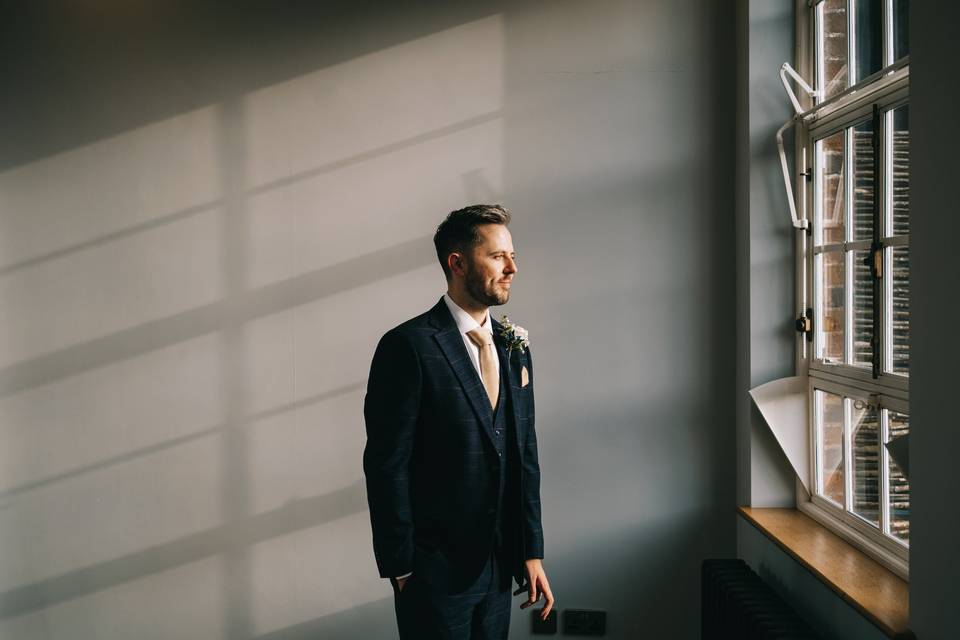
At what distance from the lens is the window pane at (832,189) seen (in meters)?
2.58

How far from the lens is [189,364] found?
10.4 ft

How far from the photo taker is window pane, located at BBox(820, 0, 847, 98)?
2.57m

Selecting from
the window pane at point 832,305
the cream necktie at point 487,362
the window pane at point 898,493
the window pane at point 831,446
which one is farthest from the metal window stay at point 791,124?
the cream necktie at point 487,362

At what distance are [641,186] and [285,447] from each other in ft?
6.10

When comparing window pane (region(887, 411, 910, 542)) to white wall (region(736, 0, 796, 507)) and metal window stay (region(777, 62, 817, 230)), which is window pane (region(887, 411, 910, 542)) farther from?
metal window stay (region(777, 62, 817, 230))

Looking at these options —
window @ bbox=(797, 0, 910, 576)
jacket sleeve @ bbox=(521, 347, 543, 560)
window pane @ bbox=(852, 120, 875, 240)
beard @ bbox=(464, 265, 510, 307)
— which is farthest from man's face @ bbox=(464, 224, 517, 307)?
window pane @ bbox=(852, 120, 875, 240)

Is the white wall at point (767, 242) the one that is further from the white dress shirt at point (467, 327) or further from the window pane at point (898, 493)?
the white dress shirt at point (467, 327)

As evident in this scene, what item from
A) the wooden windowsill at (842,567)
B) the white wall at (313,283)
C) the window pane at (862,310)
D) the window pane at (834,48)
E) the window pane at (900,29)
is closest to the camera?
the wooden windowsill at (842,567)

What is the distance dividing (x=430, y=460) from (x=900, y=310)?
4.69 feet

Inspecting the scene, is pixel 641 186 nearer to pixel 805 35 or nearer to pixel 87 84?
pixel 805 35

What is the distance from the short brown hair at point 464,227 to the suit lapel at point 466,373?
0.62 feet

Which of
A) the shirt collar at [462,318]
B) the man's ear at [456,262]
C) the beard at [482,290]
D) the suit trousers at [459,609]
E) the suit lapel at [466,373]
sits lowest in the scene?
the suit trousers at [459,609]

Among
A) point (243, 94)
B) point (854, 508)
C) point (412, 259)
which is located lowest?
point (854, 508)

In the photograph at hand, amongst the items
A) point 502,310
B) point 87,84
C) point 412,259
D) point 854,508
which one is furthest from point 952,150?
point 87,84
